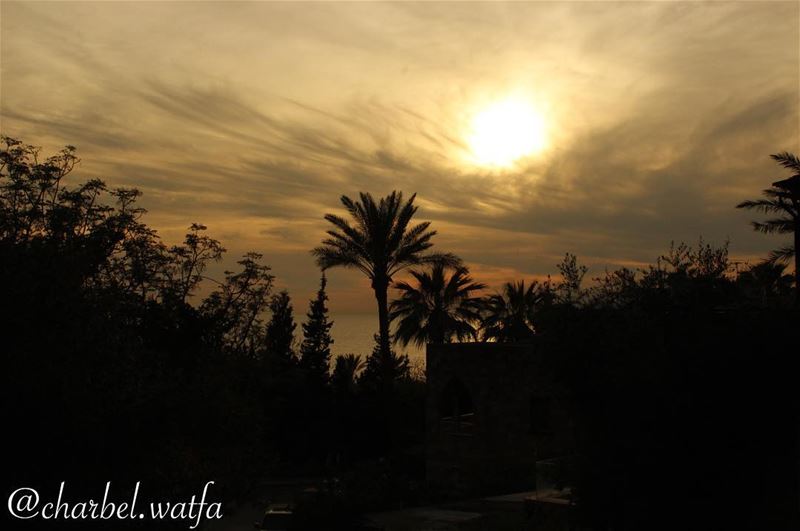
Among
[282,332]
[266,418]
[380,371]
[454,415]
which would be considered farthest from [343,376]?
[266,418]

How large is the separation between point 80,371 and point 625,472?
9.83m

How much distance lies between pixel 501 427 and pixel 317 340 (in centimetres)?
2198

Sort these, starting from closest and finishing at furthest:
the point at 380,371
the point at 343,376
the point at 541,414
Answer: the point at 541,414 → the point at 343,376 → the point at 380,371

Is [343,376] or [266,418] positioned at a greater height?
[343,376]

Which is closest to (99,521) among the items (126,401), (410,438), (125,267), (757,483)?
(126,401)

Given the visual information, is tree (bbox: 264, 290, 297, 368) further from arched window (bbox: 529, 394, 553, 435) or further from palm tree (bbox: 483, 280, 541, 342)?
arched window (bbox: 529, 394, 553, 435)

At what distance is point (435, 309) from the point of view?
39.1 meters

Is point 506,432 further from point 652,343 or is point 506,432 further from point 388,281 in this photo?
point 652,343

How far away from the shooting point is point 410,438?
40562 mm

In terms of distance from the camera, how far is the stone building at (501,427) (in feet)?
91.6

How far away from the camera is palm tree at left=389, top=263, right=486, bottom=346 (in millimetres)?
38750

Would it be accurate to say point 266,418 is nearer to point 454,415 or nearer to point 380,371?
point 454,415

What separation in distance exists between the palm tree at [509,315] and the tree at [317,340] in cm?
968

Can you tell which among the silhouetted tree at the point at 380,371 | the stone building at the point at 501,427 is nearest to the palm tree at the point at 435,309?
the silhouetted tree at the point at 380,371
